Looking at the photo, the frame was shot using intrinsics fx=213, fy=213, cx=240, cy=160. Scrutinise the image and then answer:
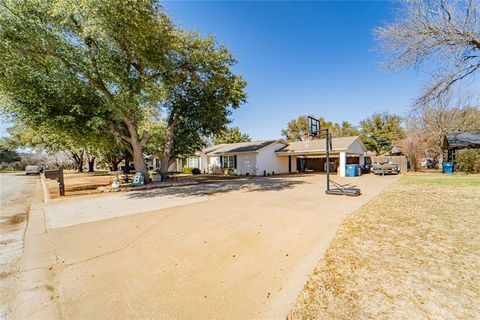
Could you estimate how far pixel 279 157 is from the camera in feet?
83.2

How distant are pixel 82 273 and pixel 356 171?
20.5 m

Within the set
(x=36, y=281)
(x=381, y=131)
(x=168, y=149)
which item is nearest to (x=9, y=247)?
(x=36, y=281)

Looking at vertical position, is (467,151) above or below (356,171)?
above

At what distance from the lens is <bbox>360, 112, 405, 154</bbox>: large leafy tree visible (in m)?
38.0

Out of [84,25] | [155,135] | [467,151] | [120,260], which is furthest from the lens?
[155,135]

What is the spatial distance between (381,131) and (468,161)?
2297cm

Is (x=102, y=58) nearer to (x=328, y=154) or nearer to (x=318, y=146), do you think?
(x=328, y=154)

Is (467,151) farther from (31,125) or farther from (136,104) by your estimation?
(31,125)

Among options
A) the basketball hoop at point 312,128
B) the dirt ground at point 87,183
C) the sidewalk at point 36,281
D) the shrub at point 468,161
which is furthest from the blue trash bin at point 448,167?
the sidewalk at point 36,281

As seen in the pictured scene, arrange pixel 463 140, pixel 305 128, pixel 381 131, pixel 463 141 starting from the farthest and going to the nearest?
pixel 305 128 → pixel 381 131 → pixel 463 140 → pixel 463 141

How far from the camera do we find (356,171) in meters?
19.2

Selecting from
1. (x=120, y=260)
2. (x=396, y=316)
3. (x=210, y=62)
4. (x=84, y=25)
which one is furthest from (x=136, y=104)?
(x=396, y=316)

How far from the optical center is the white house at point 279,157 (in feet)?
71.2

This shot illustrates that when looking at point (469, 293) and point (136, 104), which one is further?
point (136, 104)
